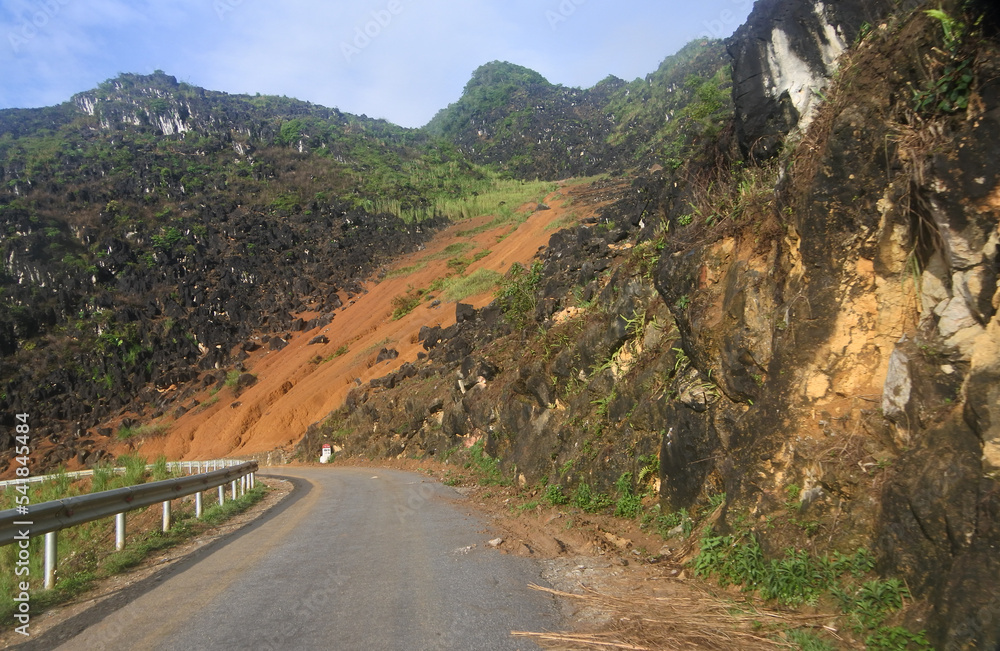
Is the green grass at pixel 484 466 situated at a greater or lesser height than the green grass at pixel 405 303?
lesser

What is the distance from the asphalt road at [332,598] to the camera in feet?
14.8

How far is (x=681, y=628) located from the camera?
4727 mm

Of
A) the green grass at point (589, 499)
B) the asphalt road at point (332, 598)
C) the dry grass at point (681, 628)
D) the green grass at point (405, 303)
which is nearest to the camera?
the dry grass at point (681, 628)

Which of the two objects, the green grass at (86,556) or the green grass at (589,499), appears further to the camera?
the green grass at (589,499)

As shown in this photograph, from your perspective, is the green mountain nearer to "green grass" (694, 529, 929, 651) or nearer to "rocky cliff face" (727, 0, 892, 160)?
"rocky cliff face" (727, 0, 892, 160)

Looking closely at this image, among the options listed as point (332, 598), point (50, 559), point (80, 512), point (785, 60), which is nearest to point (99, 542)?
point (80, 512)

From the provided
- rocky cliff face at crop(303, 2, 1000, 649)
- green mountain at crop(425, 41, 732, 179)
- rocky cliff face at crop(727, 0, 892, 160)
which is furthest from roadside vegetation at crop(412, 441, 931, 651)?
green mountain at crop(425, 41, 732, 179)

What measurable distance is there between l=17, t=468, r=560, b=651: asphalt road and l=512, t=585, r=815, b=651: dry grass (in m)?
0.43

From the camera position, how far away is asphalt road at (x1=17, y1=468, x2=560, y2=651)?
4.52 metres

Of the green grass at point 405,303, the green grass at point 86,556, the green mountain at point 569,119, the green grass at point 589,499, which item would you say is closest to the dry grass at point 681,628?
the green grass at point 589,499

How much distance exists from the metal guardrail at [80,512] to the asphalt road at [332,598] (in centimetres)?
108

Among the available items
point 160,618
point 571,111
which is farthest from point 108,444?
point 571,111

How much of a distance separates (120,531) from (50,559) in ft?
5.62

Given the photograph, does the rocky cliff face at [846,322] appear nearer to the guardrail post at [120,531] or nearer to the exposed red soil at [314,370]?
the guardrail post at [120,531]
